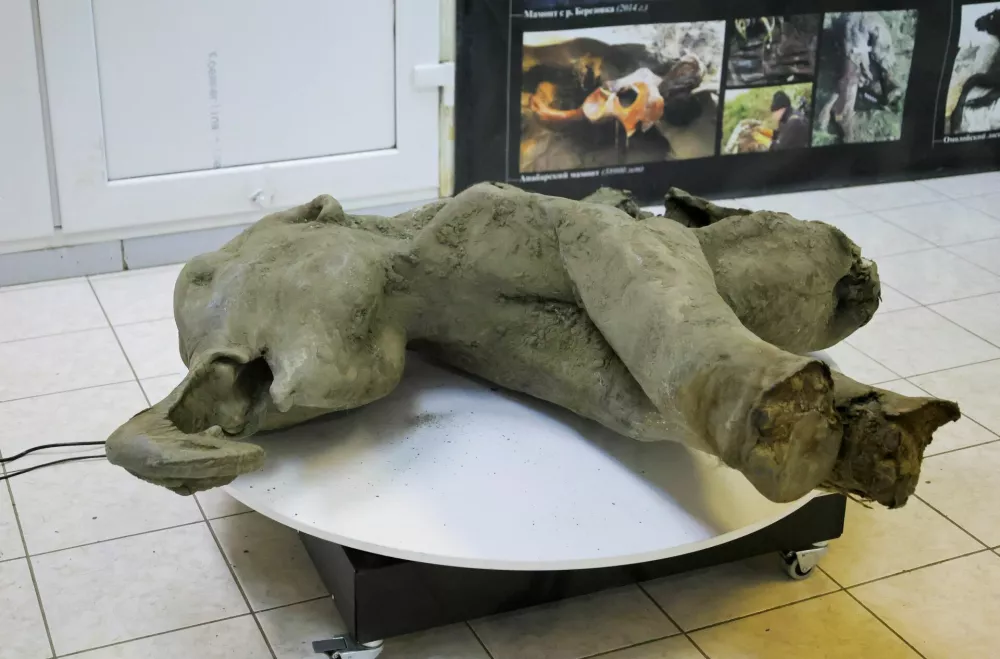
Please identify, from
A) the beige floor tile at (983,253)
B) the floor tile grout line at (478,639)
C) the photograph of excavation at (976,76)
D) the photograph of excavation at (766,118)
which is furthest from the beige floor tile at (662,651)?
the photograph of excavation at (976,76)

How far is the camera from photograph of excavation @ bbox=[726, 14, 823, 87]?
306cm

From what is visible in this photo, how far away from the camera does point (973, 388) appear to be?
223cm

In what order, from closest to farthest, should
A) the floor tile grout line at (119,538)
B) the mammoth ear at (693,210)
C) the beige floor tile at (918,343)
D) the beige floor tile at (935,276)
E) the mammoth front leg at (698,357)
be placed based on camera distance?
the mammoth front leg at (698,357) → the floor tile grout line at (119,538) → the mammoth ear at (693,210) → the beige floor tile at (918,343) → the beige floor tile at (935,276)

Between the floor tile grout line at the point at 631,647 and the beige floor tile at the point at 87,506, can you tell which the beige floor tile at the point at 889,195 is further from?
the beige floor tile at the point at 87,506

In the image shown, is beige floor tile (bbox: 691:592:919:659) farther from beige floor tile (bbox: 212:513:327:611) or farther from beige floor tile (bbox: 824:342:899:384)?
beige floor tile (bbox: 824:342:899:384)

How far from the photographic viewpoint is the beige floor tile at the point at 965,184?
3.31 m

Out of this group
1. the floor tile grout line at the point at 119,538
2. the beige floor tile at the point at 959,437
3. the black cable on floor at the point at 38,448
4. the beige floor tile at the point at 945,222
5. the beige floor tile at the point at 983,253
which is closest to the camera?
the floor tile grout line at the point at 119,538

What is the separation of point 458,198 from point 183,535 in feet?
2.19

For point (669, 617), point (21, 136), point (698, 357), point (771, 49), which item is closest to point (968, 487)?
point (669, 617)

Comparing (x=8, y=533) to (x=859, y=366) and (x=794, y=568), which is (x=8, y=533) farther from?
(x=859, y=366)

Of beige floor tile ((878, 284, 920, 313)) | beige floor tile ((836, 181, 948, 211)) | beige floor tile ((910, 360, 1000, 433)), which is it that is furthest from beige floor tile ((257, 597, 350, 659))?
beige floor tile ((836, 181, 948, 211))

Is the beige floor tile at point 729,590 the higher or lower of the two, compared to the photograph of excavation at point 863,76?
lower

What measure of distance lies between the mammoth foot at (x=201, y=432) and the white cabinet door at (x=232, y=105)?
1222 millimetres

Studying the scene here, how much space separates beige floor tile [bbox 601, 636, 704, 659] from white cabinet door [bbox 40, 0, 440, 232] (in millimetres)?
1584
